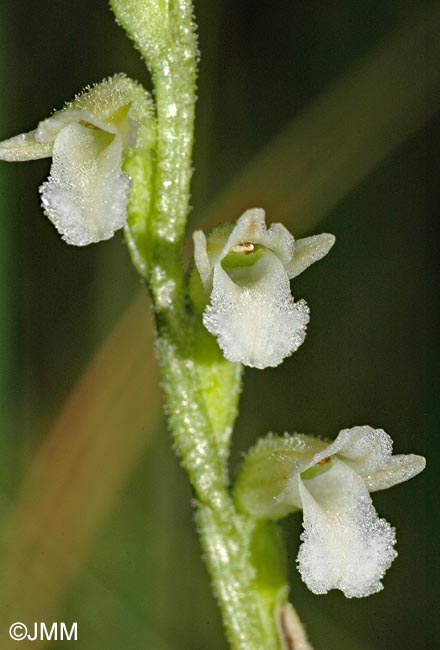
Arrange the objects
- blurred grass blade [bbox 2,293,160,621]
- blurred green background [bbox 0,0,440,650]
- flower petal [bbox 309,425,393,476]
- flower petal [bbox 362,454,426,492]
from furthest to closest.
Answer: blurred green background [bbox 0,0,440,650]
blurred grass blade [bbox 2,293,160,621]
flower petal [bbox 362,454,426,492]
flower petal [bbox 309,425,393,476]

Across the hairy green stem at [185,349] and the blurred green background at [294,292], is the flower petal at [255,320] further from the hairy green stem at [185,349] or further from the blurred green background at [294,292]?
the blurred green background at [294,292]

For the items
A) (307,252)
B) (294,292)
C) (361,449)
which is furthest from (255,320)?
(294,292)

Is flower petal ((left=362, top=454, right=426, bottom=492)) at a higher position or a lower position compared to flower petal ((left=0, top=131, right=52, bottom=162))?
lower

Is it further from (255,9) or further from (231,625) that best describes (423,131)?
(231,625)

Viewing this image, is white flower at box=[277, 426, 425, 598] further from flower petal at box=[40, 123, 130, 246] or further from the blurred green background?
the blurred green background

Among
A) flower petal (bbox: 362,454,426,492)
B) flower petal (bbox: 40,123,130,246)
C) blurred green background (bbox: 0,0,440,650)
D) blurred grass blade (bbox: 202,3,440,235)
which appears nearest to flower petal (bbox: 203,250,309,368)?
flower petal (bbox: 40,123,130,246)

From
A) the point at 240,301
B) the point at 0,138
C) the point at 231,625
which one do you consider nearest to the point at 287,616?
the point at 231,625

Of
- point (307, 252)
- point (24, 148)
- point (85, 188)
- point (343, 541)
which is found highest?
point (24, 148)

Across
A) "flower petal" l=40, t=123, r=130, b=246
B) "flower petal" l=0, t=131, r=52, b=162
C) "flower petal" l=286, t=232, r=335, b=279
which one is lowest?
"flower petal" l=286, t=232, r=335, b=279

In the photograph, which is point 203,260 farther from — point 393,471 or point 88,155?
point 393,471
